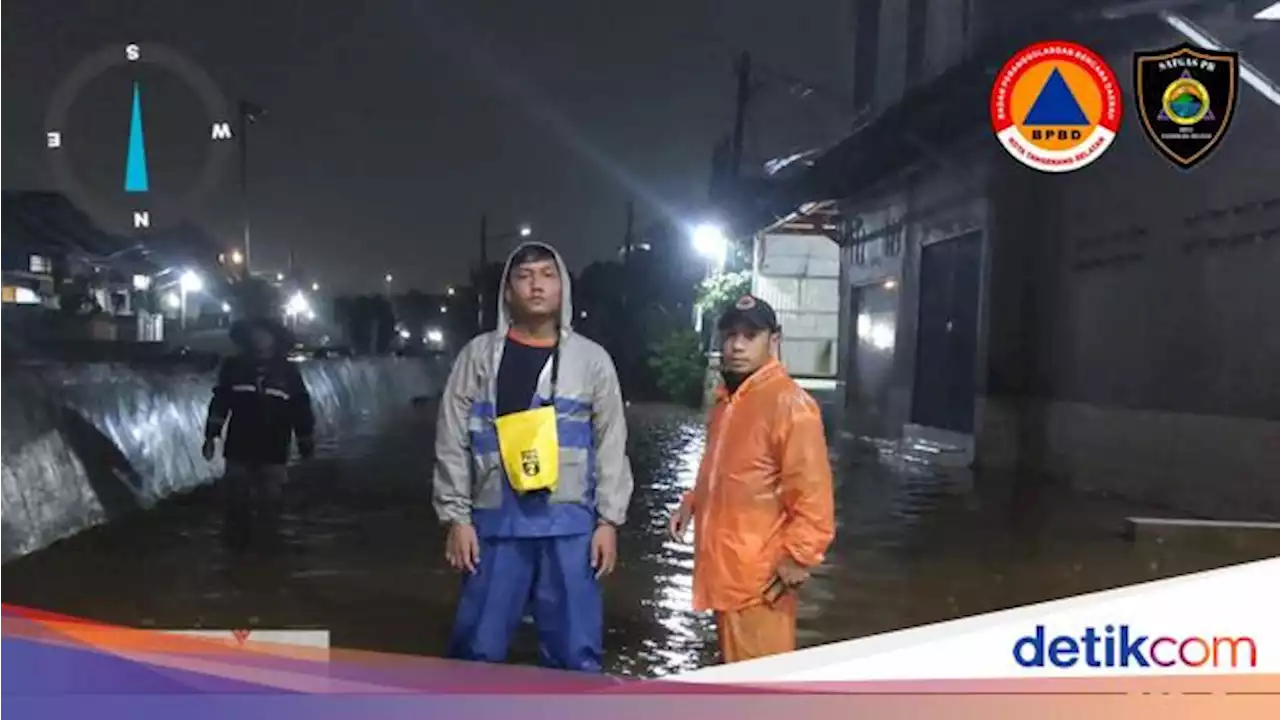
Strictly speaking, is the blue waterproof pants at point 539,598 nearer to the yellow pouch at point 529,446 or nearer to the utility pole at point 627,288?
the yellow pouch at point 529,446

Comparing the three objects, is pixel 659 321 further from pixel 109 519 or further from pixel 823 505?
pixel 109 519

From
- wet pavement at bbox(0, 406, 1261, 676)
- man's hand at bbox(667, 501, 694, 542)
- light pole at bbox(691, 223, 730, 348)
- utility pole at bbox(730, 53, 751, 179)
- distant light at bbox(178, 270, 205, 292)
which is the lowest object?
wet pavement at bbox(0, 406, 1261, 676)

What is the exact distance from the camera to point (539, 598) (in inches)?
151

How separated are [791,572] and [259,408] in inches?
104

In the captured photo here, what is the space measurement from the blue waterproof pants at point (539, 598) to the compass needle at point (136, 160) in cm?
146

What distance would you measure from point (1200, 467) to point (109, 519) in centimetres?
559

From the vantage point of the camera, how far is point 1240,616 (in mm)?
3807

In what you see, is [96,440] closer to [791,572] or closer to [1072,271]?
[791,572]

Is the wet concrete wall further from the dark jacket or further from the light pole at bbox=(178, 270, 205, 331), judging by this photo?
the dark jacket

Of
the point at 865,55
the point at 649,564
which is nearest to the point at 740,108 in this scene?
the point at 865,55

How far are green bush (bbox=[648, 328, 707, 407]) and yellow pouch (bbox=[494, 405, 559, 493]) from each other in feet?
2.97

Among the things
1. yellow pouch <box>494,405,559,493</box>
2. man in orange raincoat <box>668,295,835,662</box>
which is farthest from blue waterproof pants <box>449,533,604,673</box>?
man in orange raincoat <box>668,295,835,662</box>

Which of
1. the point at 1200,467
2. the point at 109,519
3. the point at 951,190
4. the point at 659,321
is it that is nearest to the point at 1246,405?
the point at 1200,467

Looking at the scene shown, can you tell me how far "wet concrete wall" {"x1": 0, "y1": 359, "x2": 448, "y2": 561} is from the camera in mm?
6543
